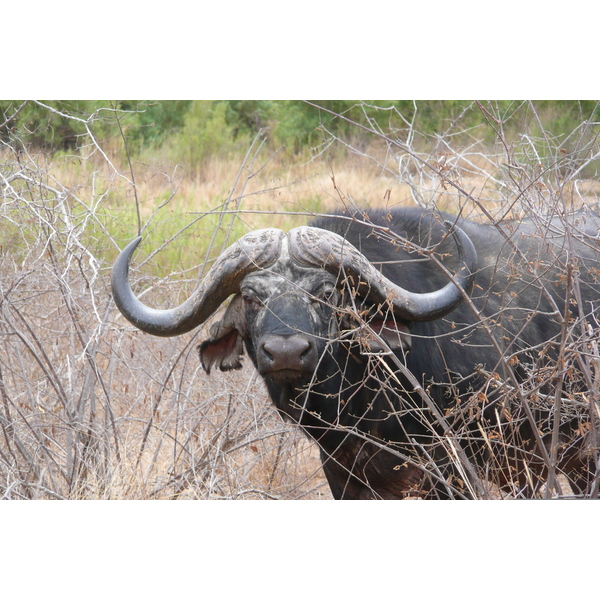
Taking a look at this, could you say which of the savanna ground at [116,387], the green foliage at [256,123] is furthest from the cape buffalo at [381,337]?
the green foliage at [256,123]

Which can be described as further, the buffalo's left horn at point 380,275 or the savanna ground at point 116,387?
the savanna ground at point 116,387

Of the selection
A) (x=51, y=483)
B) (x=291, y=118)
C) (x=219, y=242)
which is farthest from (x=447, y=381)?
(x=291, y=118)

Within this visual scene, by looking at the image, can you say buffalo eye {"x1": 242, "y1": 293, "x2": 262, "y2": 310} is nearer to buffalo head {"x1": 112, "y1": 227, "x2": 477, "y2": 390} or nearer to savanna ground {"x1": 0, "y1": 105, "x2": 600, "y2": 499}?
buffalo head {"x1": 112, "y1": 227, "x2": 477, "y2": 390}

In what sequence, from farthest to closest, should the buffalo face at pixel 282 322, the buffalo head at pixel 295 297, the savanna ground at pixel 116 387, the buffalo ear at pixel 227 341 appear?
the savanna ground at pixel 116 387
the buffalo ear at pixel 227 341
the buffalo head at pixel 295 297
the buffalo face at pixel 282 322

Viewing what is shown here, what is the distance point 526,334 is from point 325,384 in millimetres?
1224

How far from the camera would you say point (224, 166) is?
1110cm

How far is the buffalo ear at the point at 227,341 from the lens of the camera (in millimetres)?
4020

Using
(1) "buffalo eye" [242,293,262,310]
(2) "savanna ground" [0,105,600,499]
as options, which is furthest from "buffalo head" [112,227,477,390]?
(2) "savanna ground" [0,105,600,499]

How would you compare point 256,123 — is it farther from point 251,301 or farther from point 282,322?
point 282,322

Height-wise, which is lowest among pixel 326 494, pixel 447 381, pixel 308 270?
pixel 326 494

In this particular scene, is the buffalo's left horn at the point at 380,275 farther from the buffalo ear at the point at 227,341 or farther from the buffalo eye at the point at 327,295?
the buffalo ear at the point at 227,341

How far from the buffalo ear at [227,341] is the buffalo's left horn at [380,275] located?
19.2 inches

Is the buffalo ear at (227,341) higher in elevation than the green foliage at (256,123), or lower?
lower

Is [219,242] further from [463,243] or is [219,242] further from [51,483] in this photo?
[463,243]
